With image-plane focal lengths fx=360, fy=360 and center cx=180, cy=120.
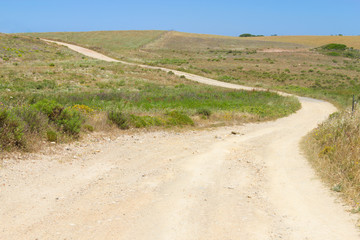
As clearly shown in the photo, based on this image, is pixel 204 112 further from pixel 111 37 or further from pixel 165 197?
pixel 111 37

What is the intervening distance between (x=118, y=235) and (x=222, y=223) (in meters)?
1.63

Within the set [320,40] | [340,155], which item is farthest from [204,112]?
[320,40]

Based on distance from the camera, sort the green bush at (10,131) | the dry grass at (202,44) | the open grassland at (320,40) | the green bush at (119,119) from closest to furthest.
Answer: the green bush at (10,131), the green bush at (119,119), the dry grass at (202,44), the open grassland at (320,40)

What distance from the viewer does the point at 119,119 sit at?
525 inches

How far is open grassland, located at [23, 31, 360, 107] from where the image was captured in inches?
1800

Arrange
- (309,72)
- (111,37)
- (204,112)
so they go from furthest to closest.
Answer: (111,37)
(309,72)
(204,112)

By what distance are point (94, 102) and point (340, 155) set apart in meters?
13.4

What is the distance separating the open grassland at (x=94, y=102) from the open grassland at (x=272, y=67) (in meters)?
10.7

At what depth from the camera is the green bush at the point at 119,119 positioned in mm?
13211

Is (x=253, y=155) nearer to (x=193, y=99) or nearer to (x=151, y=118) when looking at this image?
(x=151, y=118)

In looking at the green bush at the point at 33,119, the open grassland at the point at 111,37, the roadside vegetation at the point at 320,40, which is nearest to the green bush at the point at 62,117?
the green bush at the point at 33,119

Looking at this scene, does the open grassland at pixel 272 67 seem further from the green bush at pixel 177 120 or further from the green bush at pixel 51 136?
the green bush at pixel 51 136

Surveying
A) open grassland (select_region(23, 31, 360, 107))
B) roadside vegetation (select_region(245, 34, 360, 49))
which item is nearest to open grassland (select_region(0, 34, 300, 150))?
open grassland (select_region(23, 31, 360, 107))

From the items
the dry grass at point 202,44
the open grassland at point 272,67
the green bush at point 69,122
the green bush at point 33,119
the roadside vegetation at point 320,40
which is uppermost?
the roadside vegetation at point 320,40
